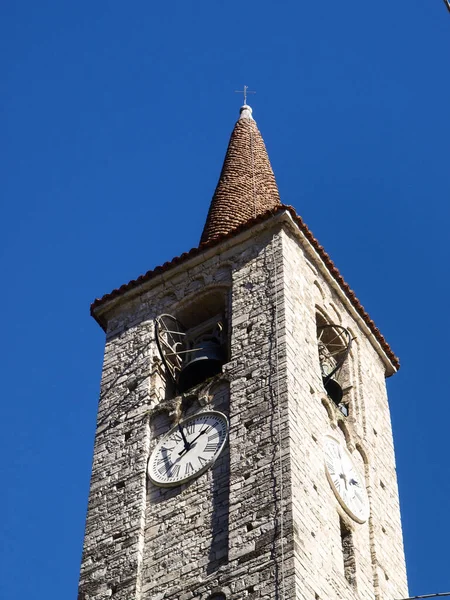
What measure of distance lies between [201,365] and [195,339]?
3.63 feet

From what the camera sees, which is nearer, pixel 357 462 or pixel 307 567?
pixel 307 567

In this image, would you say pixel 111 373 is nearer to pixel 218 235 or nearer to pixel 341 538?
pixel 218 235

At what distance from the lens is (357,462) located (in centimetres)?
2281

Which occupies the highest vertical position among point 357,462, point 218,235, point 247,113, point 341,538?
point 247,113

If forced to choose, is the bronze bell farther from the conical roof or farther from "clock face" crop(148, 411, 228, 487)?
the conical roof

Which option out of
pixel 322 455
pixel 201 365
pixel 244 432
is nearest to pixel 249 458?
pixel 244 432

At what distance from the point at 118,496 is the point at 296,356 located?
3.03 meters

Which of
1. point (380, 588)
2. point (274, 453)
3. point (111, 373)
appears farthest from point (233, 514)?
point (111, 373)

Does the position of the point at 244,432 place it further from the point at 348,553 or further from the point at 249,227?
the point at 249,227

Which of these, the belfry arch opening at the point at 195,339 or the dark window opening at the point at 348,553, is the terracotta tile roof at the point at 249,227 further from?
the dark window opening at the point at 348,553

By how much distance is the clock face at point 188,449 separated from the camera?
69.8 ft

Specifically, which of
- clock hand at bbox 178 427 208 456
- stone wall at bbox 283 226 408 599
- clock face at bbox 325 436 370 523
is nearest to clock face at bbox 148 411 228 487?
clock hand at bbox 178 427 208 456

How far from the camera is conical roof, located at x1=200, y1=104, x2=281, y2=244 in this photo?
2633 cm

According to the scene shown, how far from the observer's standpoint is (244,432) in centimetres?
2116
